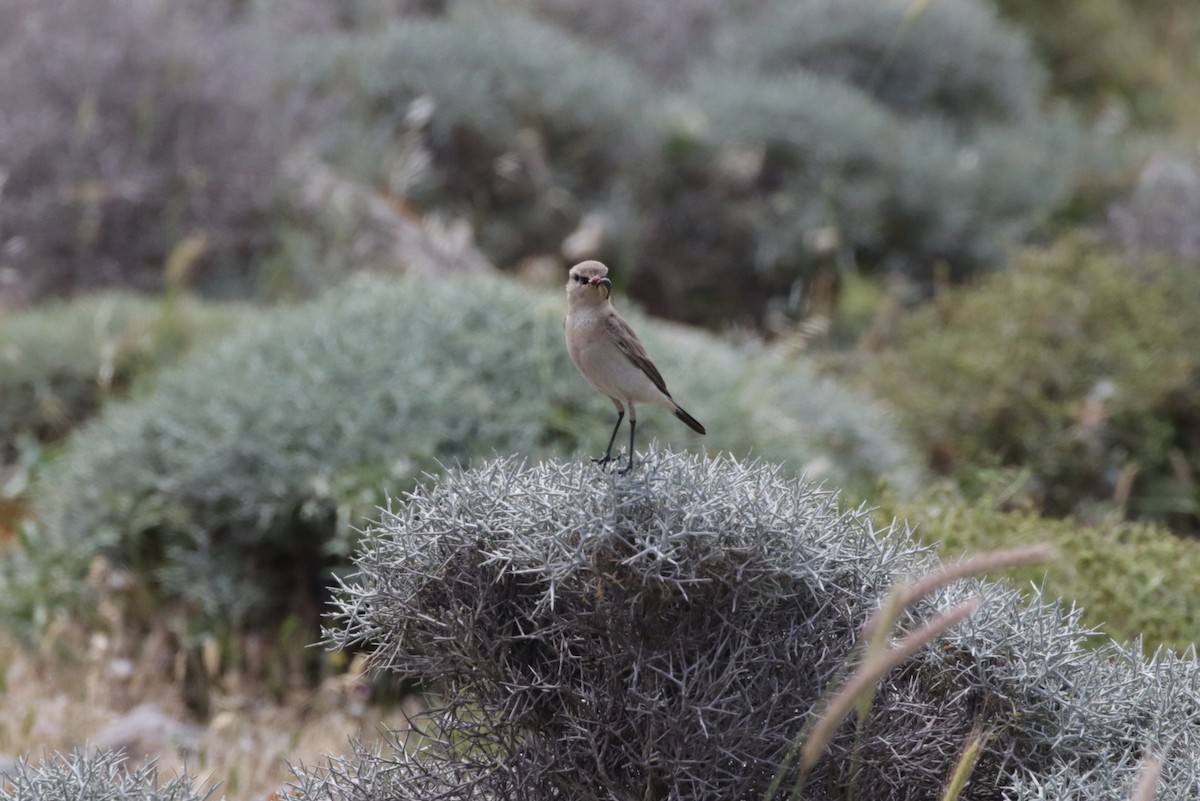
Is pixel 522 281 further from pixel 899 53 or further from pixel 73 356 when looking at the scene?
pixel 899 53

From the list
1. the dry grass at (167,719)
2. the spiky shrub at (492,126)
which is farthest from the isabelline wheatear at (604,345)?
the spiky shrub at (492,126)

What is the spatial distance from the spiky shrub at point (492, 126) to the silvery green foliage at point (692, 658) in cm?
554

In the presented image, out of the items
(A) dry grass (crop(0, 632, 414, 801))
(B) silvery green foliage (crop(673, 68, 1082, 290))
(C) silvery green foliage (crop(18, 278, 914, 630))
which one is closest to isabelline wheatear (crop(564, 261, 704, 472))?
(A) dry grass (crop(0, 632, 414, 801))

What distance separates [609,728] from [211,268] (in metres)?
5.43

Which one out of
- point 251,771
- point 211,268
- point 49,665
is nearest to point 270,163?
point 211,268

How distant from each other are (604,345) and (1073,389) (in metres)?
3.59

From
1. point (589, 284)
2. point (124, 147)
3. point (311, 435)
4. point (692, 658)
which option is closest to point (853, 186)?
point (124, 147)

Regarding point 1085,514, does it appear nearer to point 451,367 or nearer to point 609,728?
point 451,367

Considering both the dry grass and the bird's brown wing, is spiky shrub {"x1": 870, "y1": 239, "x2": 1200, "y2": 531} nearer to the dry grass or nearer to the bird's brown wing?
the dry grass

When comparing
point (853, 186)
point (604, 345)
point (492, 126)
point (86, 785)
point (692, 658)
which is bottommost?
point (492, 126)

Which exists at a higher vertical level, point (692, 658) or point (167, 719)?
point (692, 658)

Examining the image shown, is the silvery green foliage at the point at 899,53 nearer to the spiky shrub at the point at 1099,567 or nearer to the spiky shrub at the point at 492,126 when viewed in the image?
the spiky shrub at the point at 492,126

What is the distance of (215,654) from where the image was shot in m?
Answer: 3.94

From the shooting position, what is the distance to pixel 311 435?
4266 mm
